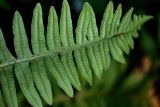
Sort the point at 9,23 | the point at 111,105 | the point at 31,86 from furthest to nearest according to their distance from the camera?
the point at 111,105 < the point at 9,23 < the point at 31,86

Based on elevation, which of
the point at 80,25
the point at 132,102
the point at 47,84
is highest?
the point at 80,25

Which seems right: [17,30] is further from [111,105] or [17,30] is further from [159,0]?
[159,0]

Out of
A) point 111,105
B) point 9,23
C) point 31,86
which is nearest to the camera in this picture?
point 31,86

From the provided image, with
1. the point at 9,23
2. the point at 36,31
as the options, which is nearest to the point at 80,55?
the point at 36,31

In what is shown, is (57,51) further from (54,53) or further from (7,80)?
(7,80)

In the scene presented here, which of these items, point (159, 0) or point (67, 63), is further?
point (159, 0)

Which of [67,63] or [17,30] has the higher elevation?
[17,30]

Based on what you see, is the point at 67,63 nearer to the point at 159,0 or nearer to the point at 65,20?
the point at 65,20

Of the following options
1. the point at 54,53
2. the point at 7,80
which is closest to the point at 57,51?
the point at 54,53
